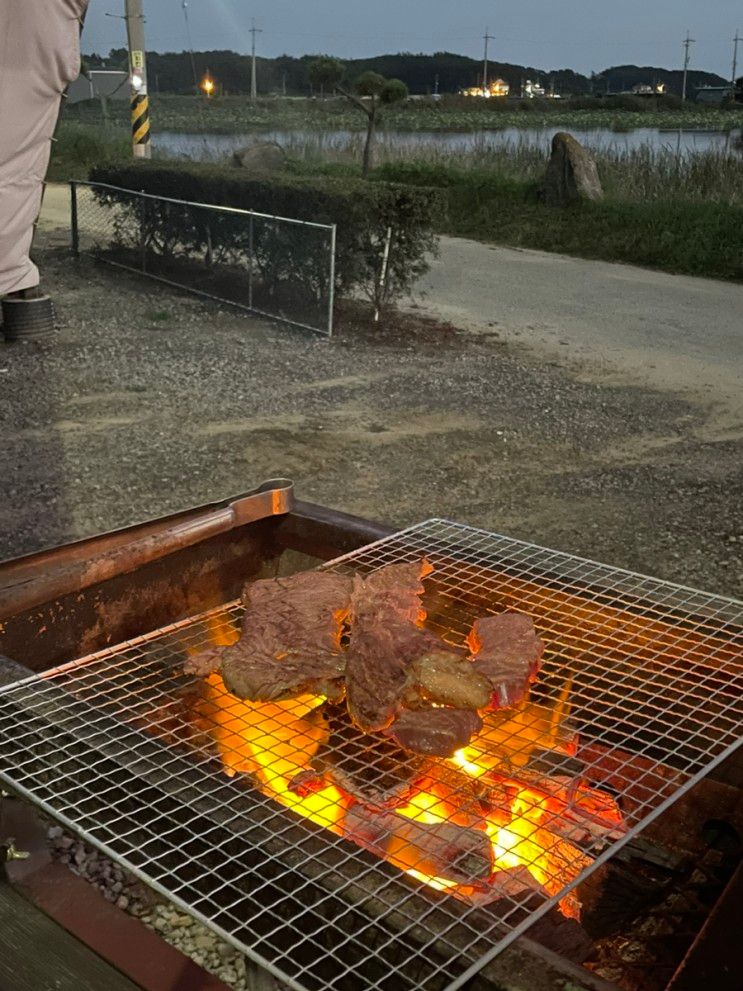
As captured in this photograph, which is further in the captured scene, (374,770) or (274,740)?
(274,740)

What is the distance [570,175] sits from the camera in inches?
698

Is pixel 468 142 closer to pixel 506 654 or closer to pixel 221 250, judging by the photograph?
pixel 221 250

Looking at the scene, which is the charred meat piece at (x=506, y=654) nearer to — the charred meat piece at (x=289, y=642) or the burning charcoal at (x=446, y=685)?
the burning charcoal at (x=446, y=685)

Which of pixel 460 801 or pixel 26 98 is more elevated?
pixel 26 98

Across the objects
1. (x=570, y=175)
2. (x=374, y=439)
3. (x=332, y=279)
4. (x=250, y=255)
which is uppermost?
(x=570, y=175)

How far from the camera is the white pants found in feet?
15.0

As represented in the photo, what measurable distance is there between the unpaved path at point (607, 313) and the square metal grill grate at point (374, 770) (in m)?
6.21

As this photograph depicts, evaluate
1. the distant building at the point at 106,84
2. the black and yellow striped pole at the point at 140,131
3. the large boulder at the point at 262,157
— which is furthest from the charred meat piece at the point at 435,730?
the distant building at the point at 106,84

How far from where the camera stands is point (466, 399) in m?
8.57

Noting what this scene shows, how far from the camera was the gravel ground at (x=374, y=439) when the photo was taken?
6.07 m

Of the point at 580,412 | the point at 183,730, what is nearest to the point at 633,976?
the point at 183,730

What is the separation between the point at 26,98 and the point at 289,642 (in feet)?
12.7

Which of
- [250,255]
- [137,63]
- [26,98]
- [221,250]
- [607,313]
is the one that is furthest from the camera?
[137,63]

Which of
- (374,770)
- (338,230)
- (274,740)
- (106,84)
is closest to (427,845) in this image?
(374,770)
